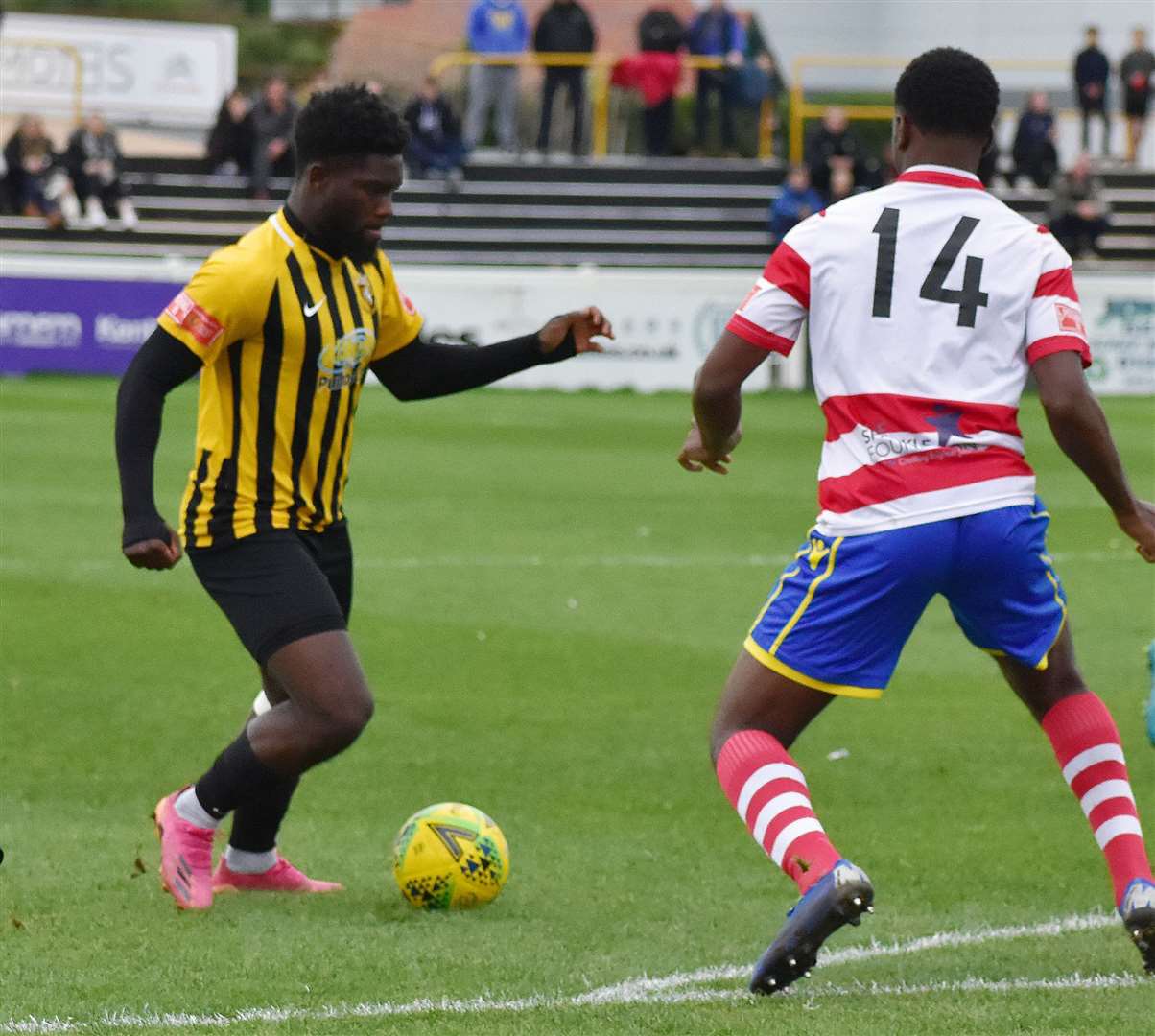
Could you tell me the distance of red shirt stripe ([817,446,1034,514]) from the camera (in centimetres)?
466

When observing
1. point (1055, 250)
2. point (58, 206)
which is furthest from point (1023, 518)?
point (58, 206)

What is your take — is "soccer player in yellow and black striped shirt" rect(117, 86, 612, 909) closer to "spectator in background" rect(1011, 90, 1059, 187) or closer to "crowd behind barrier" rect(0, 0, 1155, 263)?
"crowd behind barrier" rect(0, 0, 1155, 263)

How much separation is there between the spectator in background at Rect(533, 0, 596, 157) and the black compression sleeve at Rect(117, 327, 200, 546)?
26.0 m

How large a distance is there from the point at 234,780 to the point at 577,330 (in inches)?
61.0

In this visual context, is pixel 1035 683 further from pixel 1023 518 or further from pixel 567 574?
pixel 567 574

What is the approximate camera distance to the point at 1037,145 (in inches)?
1201

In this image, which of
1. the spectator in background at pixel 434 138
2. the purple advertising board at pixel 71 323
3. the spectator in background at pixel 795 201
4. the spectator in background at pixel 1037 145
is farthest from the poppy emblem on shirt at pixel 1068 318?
the spectator in background at pixel 1037 145

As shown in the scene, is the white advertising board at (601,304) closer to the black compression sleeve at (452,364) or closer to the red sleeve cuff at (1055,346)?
the black compression sleeve at (452,364)

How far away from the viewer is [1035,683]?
4.98 meters

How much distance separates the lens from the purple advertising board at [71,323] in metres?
22.5

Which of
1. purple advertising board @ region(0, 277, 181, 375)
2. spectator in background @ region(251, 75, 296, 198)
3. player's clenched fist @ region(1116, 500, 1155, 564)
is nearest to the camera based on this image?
player's clenched fist @ region(1116, 500, 1155, 564)

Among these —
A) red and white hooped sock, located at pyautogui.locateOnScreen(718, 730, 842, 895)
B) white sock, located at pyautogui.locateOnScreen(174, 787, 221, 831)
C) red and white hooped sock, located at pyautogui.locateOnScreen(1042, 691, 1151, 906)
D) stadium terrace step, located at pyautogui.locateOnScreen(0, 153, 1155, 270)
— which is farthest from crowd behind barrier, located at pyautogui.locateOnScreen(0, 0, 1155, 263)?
red and white hooped sock, located at pyautogui.locateOnScreen(718, 730, 842, 895)

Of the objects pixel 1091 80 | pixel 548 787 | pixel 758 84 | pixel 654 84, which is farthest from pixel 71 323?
pixel 548 787

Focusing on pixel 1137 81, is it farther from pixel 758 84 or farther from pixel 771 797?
pixel 771 797
